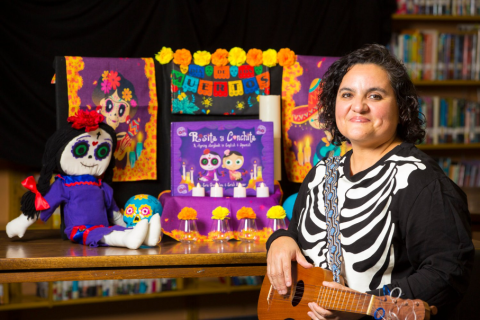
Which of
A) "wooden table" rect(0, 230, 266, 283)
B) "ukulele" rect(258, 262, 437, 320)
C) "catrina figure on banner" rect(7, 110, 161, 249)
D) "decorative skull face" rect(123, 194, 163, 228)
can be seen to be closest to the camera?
"ukulele" rect(258, 262, 437, 320)

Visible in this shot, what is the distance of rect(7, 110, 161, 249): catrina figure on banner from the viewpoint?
200 cm

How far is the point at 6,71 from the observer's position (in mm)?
2486

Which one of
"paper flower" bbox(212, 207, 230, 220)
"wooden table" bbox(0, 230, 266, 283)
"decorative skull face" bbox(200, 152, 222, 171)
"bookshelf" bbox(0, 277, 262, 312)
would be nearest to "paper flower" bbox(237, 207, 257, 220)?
"paper flower" bbox(212, 207, 230, 220)

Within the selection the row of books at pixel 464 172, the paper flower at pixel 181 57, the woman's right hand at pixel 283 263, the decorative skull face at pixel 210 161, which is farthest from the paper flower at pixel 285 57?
the row of books at pixel 464 172

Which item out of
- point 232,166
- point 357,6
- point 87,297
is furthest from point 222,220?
point 357,6

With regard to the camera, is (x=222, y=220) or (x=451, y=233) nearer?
(x=451, y=233)

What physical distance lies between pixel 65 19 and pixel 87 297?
1606 millimetres

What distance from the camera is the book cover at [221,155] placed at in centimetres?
225

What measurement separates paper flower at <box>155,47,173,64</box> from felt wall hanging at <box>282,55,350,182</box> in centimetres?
59

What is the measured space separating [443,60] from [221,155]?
2.17 m

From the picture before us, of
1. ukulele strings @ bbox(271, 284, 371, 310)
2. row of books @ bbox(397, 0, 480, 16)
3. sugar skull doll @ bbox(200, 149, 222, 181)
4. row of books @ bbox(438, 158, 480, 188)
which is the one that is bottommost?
ukulele strings @ bbox(271, 284, 371, 310)

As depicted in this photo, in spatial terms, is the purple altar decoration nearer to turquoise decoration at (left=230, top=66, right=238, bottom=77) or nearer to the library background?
turquoise decoration at (left=230, top=66, right=238, bottom=77)

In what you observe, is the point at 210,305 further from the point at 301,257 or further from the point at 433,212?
the point at 433,212

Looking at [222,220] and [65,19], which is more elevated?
[65,19]
